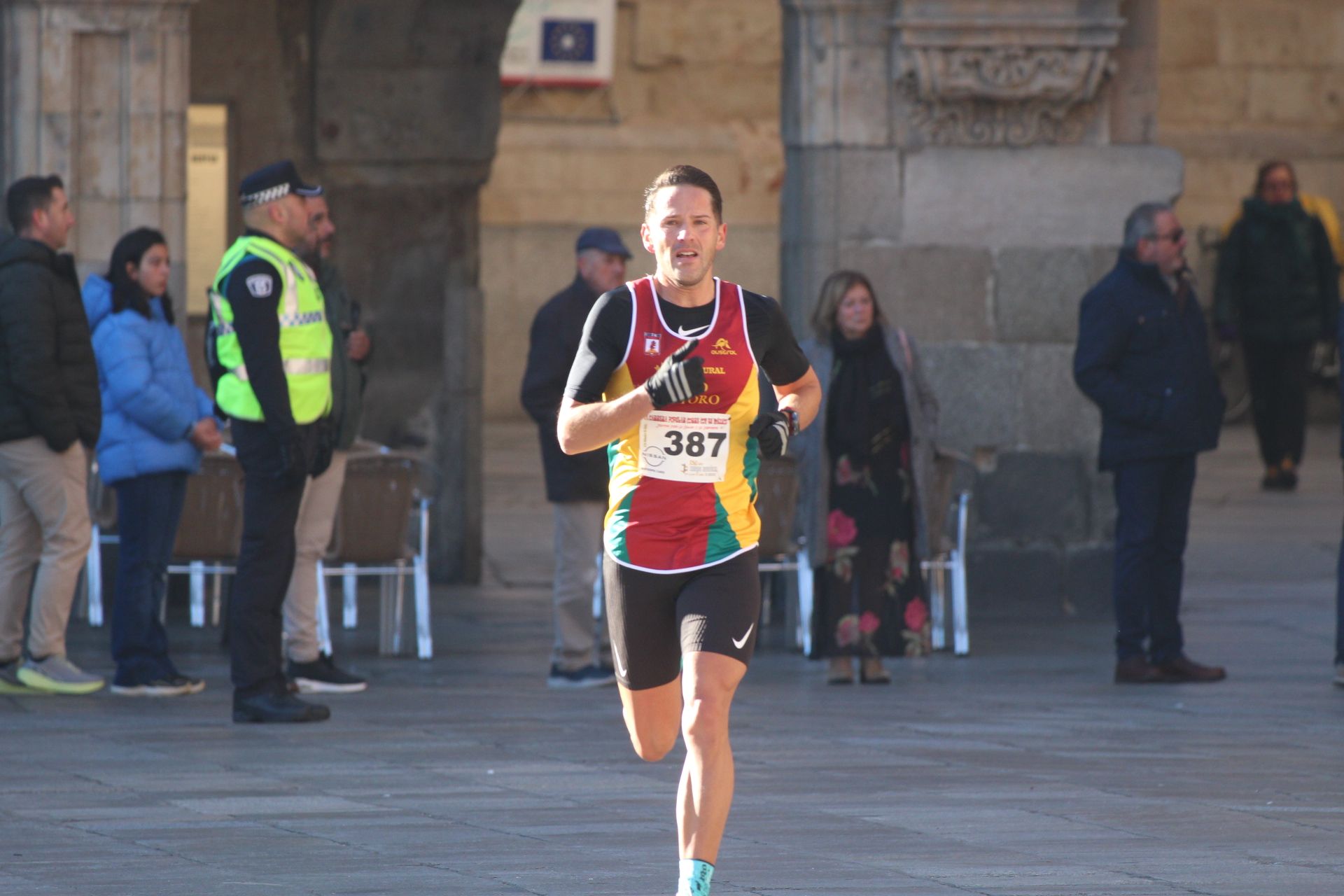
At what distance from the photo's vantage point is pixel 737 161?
21.8m

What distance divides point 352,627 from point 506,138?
444 inches

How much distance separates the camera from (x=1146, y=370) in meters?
9.02

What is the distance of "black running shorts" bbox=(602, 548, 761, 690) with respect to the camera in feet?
16.8

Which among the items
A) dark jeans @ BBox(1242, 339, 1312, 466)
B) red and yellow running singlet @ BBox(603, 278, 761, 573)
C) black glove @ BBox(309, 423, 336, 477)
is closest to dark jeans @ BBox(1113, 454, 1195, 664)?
black glove @ BBox(309, 423, 336, 477)

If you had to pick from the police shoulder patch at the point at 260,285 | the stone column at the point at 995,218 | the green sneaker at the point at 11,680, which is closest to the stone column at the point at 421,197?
Result: the stone column at the point at 995,218

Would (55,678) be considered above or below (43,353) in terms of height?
below

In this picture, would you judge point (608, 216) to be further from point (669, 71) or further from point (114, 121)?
point (114, 121)

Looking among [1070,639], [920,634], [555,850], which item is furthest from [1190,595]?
[555,850]

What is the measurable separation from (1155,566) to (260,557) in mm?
3355

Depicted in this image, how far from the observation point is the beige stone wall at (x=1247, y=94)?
21.5m

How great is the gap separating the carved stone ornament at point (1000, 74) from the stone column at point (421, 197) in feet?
8.63

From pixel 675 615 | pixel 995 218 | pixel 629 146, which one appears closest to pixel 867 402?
pixel 995 218

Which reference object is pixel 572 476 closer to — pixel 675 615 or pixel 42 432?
pixel 42 432

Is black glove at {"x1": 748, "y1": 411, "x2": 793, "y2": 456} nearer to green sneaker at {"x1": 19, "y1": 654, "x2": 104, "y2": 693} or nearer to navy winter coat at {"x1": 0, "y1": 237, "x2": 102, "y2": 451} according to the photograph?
navy winter coat at {"x1": 0, "y1": 237, "x2": 102, "y2": 451}
